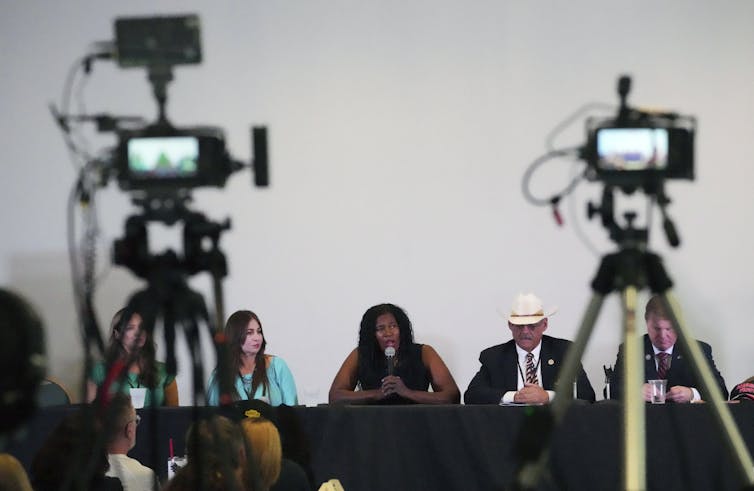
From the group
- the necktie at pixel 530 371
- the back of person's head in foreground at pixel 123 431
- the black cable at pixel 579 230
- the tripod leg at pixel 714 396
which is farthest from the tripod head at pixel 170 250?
the black cable at pixel 579 230

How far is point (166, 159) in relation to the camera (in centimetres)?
260

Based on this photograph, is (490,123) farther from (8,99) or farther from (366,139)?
(8,99)

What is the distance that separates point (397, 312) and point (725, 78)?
7.56 feet

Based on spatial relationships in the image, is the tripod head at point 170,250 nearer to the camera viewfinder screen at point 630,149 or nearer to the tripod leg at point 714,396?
the camera viewfinder screen at point 630,149

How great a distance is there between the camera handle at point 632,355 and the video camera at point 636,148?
0.15 metres

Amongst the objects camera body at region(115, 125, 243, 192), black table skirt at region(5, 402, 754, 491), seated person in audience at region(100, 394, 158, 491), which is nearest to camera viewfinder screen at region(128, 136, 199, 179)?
camera body at region(115, 125, 243, 192)

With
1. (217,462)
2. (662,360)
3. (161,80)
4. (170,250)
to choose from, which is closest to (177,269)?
(170,250)

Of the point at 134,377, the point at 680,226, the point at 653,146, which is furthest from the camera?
the point at 680,226

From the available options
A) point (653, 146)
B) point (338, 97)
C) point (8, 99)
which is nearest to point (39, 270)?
point (8, 99)

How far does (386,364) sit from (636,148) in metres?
A: 3.36

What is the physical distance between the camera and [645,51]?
265 inches

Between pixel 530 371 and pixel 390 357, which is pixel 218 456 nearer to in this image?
pixel 390 357

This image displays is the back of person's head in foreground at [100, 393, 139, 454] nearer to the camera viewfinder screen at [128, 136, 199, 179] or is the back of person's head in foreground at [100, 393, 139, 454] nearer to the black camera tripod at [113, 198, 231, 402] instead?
the black camera tripod at [113, 198, 231, 402]

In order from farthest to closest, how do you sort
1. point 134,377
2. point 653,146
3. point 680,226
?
point 680,226 → point 134,377 → point 653,146
